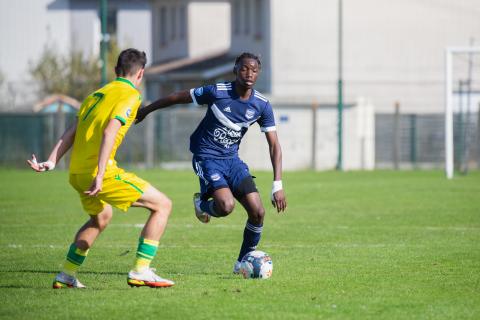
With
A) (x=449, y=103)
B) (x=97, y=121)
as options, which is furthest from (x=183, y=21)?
(x=97, y=121)

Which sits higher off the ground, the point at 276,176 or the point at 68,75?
the point at 68,75

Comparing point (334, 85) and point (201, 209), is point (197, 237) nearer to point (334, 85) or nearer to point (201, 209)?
point (201, 209)

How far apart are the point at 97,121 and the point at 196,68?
39.8 metres

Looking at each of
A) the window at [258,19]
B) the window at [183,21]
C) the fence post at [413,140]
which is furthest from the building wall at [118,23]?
the fence post at [413,140]

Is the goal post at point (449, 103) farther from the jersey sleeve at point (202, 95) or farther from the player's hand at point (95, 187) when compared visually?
the player's hand at point (95, 187)

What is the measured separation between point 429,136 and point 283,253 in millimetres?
26163

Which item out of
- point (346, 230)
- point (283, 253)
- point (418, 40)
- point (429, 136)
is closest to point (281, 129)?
point (429, 136)

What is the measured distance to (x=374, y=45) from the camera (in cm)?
4425

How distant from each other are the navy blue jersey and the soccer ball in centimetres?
113

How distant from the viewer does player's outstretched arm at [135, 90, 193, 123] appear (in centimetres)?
984

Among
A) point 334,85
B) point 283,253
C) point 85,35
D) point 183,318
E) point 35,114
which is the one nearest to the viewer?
point 183,318

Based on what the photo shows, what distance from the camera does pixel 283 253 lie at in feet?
39.0

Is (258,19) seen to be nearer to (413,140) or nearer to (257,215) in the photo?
(413,140)

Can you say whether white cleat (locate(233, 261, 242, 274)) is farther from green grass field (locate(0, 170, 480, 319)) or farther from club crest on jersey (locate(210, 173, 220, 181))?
club crest on jersey (locate(210, 173, 220, 181))
